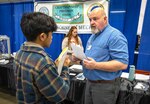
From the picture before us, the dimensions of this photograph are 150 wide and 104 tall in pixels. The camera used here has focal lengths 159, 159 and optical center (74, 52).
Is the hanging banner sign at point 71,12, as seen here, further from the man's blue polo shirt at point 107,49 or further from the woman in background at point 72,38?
the man's blue polo shirt at point 107,49

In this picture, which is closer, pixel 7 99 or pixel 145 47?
pixel 145 47

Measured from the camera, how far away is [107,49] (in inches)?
57.9

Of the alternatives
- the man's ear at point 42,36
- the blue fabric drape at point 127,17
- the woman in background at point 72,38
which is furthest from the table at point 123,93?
the man's ear at point 42,36

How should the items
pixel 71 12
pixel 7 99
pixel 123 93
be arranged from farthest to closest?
pixel 71 12
pixel 7 99
pixel 123 93

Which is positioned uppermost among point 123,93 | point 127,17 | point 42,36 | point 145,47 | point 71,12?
point 71,12

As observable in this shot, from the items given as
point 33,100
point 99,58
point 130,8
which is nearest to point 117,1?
point 130,8

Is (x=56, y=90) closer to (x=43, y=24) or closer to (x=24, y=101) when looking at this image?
(x=24, y=101)

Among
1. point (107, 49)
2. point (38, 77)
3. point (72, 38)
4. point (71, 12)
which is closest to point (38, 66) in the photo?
point (38, 77)

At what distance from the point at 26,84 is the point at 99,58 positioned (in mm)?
801

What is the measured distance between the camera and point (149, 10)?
97.6 inches

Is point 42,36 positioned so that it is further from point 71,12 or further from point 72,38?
point 71,12

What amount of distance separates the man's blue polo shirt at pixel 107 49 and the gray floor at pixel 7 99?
7.00ft

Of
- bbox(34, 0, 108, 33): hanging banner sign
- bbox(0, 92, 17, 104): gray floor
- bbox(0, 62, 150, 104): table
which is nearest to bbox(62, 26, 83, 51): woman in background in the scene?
bbox(34, 0, 108, 33): hanging banner sign

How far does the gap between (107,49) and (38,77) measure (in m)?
0.80
